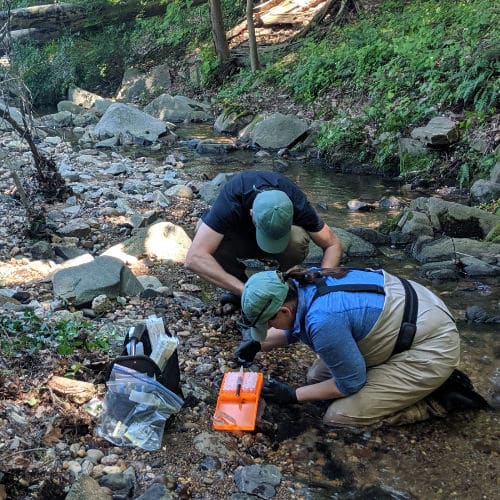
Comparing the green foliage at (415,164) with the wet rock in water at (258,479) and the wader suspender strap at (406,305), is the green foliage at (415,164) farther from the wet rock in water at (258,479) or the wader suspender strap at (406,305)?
the wet rock in water at (258,479)

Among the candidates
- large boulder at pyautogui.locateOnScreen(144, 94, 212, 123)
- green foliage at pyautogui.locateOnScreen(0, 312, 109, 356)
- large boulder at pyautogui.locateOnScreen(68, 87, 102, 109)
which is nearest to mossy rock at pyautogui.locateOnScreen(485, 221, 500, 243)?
green foliage at pyautogui.locateOnScreen(0, 312, 109, 356)

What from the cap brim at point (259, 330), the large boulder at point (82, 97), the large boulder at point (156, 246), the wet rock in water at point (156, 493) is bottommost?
the large boulder at point (82, 97)

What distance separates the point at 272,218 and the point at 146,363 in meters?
1.13

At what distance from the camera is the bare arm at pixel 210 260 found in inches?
162

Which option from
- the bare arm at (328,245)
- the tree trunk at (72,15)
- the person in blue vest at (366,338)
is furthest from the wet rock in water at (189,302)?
the tree trunk at (72,15)

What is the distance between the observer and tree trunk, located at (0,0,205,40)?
18.4 m

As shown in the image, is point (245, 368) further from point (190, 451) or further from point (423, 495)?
point (423, 495)

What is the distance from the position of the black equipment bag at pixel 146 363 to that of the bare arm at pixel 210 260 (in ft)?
3.03

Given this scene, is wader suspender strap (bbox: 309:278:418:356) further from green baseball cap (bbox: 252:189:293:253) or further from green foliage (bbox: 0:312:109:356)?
green foliage (bbox: 0:312:109:356)

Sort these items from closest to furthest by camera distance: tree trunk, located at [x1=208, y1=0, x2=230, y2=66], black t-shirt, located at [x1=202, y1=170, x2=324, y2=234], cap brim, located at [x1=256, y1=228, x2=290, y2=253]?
cap brim, located at [x1=256, y1=228, x2=290, y2=253], black t-shirt, located at [x1=202, y1=170, x2=324, y2=234], tree trunk, located at [x1=208, y1=0, x2=230, y2=66]

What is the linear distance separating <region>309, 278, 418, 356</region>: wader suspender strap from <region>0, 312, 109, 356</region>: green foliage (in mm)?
1480

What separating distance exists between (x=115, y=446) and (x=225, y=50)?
15.6m

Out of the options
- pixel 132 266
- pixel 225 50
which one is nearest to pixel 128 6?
pixel 225 50

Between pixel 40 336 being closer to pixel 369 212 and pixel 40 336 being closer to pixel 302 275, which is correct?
pixel 302 275
